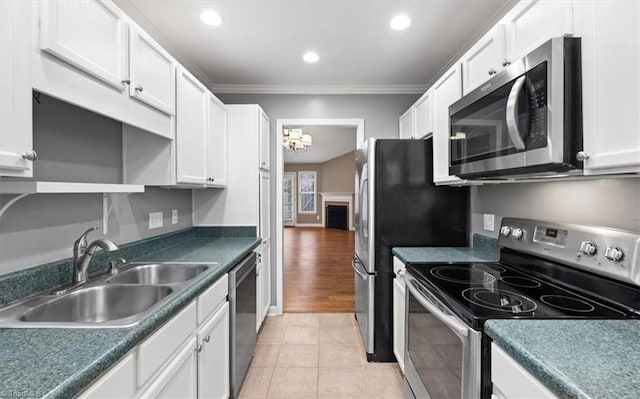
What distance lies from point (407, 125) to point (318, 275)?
2833mm

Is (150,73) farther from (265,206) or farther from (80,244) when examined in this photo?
(265,206)

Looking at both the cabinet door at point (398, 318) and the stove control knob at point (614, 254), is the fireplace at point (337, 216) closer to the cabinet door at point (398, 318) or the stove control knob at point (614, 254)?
the cabinet door at point (398, 318)

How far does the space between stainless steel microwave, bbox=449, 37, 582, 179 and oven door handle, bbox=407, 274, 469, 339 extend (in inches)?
26.3

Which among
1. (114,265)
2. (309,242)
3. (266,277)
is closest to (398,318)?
(266,277)

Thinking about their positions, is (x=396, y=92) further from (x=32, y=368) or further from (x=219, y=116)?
(x=32, y=368)

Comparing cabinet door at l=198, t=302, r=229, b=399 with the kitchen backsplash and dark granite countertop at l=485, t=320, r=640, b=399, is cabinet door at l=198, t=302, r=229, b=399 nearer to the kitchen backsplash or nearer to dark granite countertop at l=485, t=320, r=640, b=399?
dark granite countertop at l=485, t=320, r=640, b=399

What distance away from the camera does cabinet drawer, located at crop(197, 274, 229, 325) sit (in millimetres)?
1477

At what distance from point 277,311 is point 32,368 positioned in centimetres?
274

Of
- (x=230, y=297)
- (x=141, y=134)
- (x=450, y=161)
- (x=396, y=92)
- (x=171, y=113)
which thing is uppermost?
(x=396, y=92)

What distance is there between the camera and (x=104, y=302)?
56.1 inches

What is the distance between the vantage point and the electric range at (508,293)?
1068 mm

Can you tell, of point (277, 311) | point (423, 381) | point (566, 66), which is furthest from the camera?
point (277, 311)

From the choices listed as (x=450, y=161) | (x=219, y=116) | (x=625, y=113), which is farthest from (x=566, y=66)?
(x=219, y=116)

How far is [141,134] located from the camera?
1.87 metres
